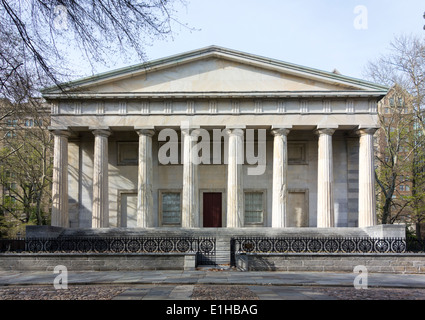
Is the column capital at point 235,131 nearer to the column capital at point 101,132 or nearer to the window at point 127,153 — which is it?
the window at point 127,153

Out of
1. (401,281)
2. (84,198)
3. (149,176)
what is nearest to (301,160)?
(149,176)

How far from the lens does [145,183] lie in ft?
117

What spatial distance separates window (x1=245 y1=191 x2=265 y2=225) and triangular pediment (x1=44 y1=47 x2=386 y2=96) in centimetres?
885

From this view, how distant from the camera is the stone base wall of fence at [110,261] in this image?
22234mm

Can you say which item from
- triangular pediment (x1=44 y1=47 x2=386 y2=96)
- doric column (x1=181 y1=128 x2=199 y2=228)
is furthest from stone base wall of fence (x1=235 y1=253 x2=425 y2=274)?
triangular pediment (x1=44 y1=47 x2=386 y2=96)

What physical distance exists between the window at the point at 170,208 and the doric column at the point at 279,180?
834 centimetres

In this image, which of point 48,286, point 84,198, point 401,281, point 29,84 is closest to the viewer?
point 29,84

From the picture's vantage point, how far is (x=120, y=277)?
1897 centimetres

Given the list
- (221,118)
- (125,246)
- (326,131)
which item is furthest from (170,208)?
(125,246)

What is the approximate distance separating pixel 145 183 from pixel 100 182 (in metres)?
3.24

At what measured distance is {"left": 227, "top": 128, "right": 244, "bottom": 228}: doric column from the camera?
34.6 meters

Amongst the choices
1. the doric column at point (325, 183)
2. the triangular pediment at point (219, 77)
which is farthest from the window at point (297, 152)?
the triangular pediment at point (219, 77)
